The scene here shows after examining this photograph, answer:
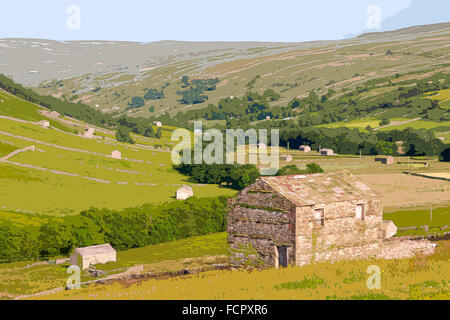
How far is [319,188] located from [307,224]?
3.89 m

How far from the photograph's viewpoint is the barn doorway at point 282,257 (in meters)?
39.9

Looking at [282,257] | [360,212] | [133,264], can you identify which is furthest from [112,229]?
[360,212]

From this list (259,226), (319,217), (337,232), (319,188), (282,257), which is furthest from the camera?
(319,188)

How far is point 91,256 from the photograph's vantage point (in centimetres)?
7119

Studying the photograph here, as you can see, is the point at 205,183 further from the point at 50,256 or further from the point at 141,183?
the point at 50,256

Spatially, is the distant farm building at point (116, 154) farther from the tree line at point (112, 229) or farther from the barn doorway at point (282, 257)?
the barn doorway at point (282, 257)

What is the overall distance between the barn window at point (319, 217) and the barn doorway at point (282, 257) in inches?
112

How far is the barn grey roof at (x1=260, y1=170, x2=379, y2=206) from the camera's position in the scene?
40.7 metres

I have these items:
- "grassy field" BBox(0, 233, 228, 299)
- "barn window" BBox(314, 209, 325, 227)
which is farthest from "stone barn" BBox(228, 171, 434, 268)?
"grassy field" BBox(0, 233, 228, 299)

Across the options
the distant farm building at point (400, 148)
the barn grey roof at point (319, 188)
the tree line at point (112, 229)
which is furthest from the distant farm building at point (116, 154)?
the barn grey roof at point (319, 188)

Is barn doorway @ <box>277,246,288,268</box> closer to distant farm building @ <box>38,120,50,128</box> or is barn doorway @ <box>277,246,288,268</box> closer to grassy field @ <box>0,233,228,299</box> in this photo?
grassy field @ <box>0,233,228,299</box>

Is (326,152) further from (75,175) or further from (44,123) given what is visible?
(44,123)

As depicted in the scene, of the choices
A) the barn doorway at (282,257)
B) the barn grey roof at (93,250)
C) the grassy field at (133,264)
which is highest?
the barn doorway at (282,257)

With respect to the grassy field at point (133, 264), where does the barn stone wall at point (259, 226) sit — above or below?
above
